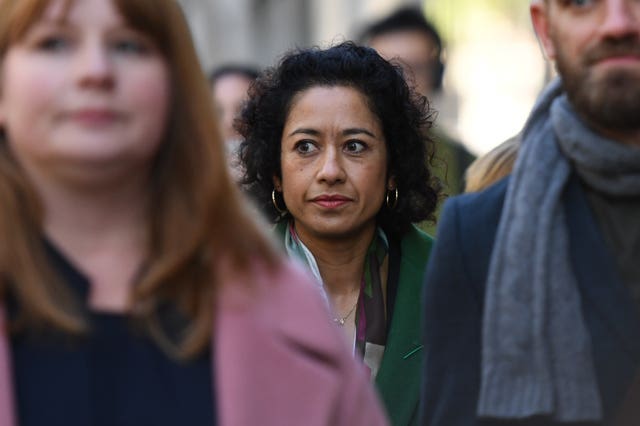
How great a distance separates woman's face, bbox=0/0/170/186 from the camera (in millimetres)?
3188

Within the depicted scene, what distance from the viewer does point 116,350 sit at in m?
3.24

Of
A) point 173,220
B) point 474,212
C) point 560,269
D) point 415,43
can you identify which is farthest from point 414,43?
point 173,220

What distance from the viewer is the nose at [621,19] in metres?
3.86

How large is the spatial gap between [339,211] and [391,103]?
1.72 ft

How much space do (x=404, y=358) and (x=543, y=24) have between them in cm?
178

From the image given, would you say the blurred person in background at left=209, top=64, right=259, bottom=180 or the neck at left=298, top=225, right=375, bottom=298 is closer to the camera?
the neck at left=298, top=225, right=375, bottom=298

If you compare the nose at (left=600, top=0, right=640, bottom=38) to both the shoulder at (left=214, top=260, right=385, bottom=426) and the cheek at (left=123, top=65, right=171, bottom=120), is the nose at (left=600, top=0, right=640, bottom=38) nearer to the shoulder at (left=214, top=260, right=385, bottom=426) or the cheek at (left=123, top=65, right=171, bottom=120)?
the shoulder at (left=214, top=260, right=385, bottom=426)

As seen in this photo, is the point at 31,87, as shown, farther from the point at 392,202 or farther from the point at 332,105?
the point at 392,202

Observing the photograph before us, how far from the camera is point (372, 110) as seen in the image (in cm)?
617

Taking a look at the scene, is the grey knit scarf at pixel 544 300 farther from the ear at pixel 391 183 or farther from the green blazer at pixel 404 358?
the ear at pixel 391 183

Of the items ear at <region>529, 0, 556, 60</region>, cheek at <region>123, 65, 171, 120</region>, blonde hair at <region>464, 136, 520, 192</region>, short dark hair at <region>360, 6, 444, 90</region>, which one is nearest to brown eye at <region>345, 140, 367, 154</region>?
blonde hair at <region>464, 136, 520, 192</region>

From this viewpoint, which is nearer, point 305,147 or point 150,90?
point 150,90

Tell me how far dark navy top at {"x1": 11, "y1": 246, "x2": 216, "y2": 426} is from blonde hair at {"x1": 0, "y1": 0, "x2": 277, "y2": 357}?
0.04 m

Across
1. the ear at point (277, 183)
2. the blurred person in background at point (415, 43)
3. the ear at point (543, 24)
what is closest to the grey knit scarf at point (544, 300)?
the ear at point (543, 24)
